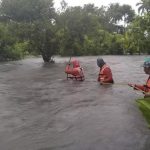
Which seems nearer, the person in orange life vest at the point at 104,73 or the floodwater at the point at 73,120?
the floodwater at the point at 73,120

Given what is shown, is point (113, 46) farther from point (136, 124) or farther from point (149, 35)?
point (136, 124)

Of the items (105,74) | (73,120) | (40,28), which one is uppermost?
(40,28)

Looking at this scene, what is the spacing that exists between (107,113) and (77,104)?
7.65 feet

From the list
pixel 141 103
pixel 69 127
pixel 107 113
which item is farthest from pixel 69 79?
pixel 141 103

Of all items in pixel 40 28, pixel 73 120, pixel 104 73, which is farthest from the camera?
pixel 40 28

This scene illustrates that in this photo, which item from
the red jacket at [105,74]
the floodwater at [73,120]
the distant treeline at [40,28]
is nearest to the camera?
the floodwater at [73,120]

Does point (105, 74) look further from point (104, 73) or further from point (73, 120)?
point (73, 120)

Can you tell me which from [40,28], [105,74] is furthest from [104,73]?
[40,28]

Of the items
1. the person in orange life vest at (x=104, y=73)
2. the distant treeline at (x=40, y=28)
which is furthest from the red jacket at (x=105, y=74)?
the distant treeline at (x=40, y=28)

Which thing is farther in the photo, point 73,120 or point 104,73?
point 104,73

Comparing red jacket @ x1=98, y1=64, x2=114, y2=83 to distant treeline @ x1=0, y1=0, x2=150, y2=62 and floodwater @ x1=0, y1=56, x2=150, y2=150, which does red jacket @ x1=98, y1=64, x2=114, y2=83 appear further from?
distant treeline @ x1=0, y1=0, x2=150, y2=62

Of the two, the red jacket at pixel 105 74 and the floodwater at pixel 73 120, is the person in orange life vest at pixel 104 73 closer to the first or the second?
the red jacket at pixel 105 74

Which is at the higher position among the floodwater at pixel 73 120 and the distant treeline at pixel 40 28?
the distant treeline at pixel 40 28

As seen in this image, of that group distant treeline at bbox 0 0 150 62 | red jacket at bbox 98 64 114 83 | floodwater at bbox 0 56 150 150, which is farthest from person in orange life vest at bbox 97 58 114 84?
distant treeline at bbox 0 0 150 62
